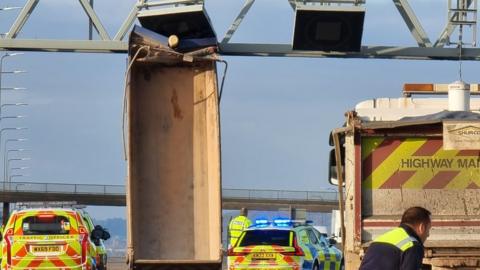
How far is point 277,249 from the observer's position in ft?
85.8

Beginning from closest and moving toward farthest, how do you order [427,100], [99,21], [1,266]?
[427,100] < [1,266] < [99,21]

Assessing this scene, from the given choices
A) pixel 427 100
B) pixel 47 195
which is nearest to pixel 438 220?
pixel 427 100

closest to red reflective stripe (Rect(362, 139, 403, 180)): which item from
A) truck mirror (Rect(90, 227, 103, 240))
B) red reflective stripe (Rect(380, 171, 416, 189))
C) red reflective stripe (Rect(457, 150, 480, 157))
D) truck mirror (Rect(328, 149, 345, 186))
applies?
red reflective stripe (Rect(380, 171, 416, 189))

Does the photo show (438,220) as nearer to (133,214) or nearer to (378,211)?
(378,211)

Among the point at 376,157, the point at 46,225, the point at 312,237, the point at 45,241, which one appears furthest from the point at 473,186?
the point at 312,237

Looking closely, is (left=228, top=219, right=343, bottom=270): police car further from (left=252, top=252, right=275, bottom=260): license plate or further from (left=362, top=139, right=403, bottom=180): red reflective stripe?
Result: (left=362, top=139, right=403, bottom=180): red reflective stripe

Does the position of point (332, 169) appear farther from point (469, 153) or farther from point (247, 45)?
point (247, 45)

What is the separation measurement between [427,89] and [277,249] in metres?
9.44

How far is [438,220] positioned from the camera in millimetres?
14016

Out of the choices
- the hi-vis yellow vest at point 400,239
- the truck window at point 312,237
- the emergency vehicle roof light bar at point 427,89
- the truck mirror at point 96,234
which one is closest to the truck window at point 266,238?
the truck window at point 312,237

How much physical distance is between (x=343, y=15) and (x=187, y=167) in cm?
1254

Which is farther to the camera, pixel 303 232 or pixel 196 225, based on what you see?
pixel 303 232

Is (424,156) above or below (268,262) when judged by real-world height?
above

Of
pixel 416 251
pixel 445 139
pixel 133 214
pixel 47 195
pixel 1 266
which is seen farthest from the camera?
pixel 47 195
